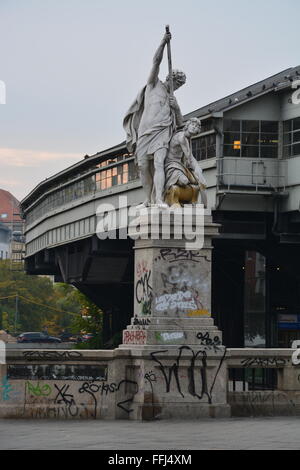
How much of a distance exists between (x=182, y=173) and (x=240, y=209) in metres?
43.7

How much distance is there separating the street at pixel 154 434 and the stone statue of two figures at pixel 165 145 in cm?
446

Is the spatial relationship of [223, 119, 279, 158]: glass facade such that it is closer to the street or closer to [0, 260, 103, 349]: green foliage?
the street

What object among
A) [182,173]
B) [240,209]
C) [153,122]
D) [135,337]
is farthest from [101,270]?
[135,337]

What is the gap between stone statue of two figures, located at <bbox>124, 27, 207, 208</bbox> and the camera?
23.0m

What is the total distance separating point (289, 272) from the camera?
2891 inches

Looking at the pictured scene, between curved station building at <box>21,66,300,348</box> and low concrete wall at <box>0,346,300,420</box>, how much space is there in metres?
42.3

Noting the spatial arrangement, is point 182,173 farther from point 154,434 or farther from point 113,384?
point 154,434

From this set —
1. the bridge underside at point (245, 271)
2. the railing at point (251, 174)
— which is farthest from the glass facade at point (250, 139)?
the bridge underside at point (245, 271)

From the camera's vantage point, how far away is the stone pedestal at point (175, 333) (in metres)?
21.6

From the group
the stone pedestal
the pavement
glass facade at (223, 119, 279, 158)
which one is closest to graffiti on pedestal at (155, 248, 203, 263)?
the stone pedestal
